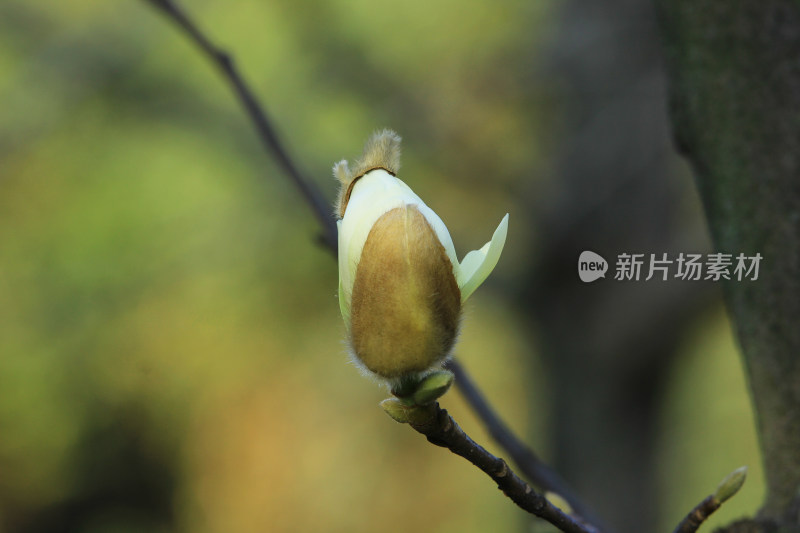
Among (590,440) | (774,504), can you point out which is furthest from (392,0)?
(774,504)

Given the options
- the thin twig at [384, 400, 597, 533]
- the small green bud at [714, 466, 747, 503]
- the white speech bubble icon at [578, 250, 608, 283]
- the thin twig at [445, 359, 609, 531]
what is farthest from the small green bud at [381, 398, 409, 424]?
the white speech bubble icon at [578, 250, 608, 283]

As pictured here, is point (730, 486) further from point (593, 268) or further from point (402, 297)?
point (593, 268)

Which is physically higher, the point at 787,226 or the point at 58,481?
the point at 787,226

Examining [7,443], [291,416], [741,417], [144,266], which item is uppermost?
[144,266]

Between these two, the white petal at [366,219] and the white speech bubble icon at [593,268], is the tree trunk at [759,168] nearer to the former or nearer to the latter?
the white petal at [366,219]

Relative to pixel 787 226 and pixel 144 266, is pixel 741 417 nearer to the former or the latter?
pixel 144 266
